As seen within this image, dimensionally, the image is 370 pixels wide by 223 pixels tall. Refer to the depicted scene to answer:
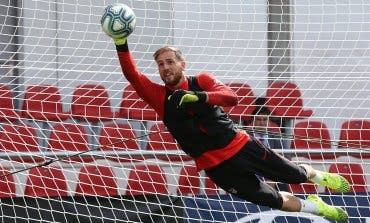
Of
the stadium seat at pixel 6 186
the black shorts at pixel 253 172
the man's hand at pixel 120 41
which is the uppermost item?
the man's hand at pixel 120 41

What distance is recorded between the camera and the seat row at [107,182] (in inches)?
234

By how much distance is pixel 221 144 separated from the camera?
4922 millimetres

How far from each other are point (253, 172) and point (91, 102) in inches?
83.4

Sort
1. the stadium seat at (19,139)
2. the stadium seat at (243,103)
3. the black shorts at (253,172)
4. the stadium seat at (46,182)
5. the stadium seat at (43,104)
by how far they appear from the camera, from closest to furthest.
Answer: the black shorts at (253,172) → the stadium seat at (46,182) → the stadium seat at (19,139) → the stadium seat at (43,104) → the stadium seat at (243,103)

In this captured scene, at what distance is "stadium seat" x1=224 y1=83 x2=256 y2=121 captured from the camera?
662 cm

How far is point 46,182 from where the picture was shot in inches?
236

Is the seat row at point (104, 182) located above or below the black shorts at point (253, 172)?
below

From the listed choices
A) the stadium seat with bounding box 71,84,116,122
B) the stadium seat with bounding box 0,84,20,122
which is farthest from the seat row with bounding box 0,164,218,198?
the stadium seat with bounding box 71,84,116,122

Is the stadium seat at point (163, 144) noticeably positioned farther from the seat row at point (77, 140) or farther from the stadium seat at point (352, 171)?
the stadium seat at point (352, 171)

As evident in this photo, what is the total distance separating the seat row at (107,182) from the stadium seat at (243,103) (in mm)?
616

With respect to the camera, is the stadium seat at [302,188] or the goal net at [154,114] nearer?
the goal net at [154,114]

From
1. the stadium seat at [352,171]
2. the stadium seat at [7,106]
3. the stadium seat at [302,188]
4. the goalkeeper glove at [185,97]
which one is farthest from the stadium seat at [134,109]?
the goalkeeper glove at [185,97]

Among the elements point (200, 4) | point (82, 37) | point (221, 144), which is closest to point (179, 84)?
point (221, 144)

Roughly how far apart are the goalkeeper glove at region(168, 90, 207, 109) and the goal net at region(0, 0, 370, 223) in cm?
101
